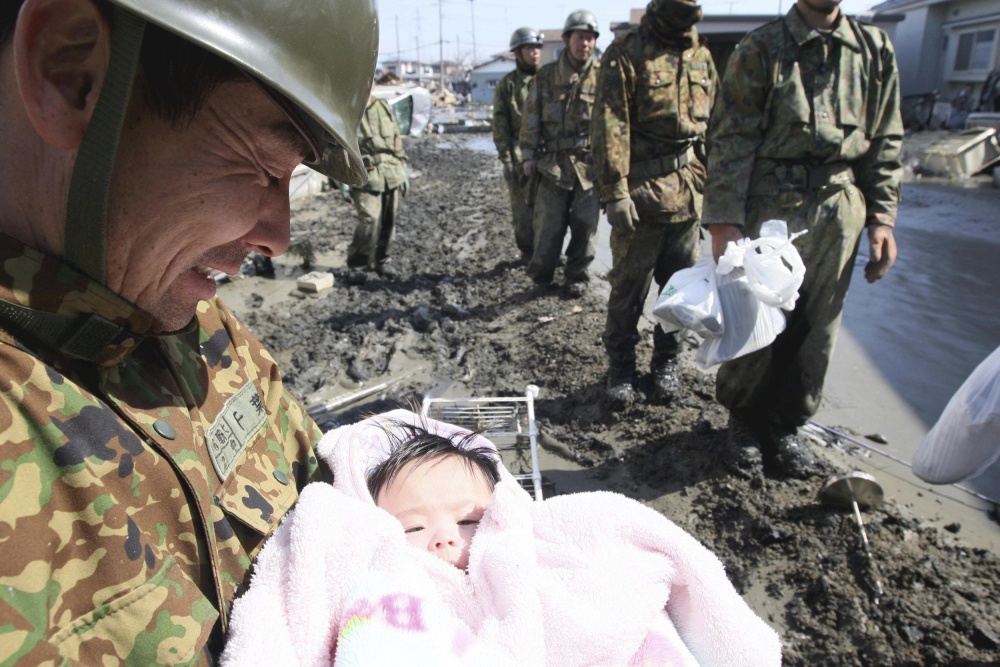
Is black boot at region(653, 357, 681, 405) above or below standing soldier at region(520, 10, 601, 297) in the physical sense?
below

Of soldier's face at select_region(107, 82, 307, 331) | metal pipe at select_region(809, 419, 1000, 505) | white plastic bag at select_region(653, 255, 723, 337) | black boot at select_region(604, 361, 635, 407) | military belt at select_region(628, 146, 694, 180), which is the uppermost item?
soldier's face at select_region(107, 82, 307, 331)

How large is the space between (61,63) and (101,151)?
0.12m

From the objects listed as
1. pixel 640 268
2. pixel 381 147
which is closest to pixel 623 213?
pixel 640 268

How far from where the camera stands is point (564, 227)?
707cm

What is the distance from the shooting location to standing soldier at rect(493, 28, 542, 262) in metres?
8.15

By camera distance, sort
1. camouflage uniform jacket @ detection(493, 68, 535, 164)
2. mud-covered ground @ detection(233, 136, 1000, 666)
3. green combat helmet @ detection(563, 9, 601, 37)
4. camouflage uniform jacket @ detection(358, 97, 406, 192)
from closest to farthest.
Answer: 1. mud-covered ground @ detection(233, 136, 1000, 666)
2. green combat helmet @ detection(563, 9, 601, 37)
3. camouflage uniform jacket @ detection(358, 97, 406, 192)
4. camouflage uniform jacket @ detection(493, 68, 535, 164)

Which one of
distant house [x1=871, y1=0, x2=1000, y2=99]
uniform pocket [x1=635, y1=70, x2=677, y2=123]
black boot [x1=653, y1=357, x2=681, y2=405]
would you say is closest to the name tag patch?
black boot [x1=653, y1=357, x2=681, y2=405]

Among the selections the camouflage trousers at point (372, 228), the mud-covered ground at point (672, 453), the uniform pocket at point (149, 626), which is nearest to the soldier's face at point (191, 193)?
the uniform pocket at point (149, 626)

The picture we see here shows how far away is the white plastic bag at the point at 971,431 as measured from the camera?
8.33ft

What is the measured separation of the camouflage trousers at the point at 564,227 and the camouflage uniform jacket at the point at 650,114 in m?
2.37

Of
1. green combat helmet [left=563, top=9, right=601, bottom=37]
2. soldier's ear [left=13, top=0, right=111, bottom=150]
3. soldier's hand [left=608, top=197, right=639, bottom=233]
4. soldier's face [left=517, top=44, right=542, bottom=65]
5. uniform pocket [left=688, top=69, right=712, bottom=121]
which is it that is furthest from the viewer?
soldier's face [left=517, top=44, right=542, bottom=65]

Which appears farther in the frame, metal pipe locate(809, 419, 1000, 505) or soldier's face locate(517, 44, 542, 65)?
soldier's face locate(517, 44, 542, 65)

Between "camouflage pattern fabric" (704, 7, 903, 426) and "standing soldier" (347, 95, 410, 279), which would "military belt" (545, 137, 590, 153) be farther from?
"camouflage pattern fabric" (704, 7, 903, 426)

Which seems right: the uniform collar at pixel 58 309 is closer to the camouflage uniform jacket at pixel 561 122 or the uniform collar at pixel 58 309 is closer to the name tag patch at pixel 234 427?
the name tag patch at pixel 234 427
